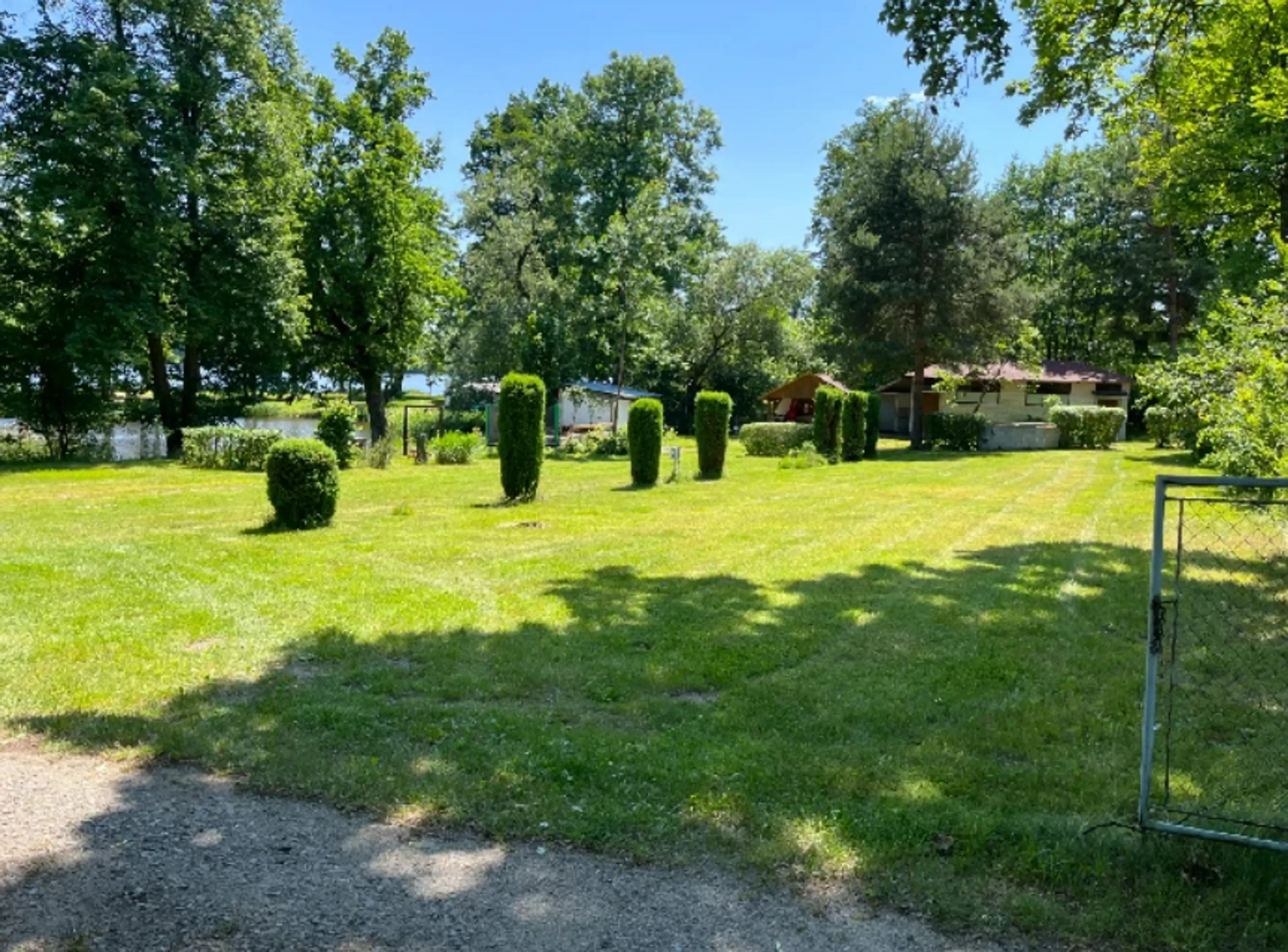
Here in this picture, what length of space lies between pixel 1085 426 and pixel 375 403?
85.4ft

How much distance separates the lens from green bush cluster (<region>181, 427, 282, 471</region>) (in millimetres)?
18281

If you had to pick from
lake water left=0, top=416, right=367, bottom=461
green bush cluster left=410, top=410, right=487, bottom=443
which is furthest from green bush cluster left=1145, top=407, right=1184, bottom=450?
lake water left=0, top=416, right=367, bottom=461

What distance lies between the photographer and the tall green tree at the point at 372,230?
2564 cm

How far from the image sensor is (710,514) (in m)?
11.8

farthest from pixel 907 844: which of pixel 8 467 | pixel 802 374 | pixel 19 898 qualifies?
pixel 802 374

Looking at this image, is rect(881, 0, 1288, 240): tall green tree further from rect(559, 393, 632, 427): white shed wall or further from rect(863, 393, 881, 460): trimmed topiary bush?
rect(559, 393, 632, 427): white shed wall

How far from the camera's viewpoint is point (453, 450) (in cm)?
2070

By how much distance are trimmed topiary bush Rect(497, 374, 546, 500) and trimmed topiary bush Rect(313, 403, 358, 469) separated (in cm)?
632

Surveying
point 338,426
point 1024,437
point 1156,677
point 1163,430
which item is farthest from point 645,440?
point 1163,430

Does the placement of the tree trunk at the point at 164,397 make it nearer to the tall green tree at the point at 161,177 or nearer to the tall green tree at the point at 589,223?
the tall green tree at the point at 161,177

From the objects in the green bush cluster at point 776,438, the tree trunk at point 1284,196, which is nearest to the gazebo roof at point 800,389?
the green bush cluster at point 776,438

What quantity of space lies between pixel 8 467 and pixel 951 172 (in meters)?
28.7

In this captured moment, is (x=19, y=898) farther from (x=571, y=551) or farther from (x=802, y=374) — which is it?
(x=802, y=374)

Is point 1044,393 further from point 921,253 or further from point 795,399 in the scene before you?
point 921,253
